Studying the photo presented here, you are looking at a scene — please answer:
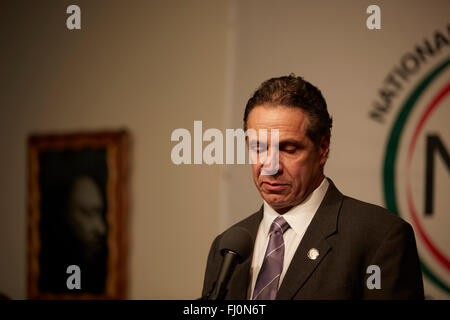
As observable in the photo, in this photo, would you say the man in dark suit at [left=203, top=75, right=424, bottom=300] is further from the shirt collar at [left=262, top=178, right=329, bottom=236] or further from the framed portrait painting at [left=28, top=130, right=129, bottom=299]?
the framed portrait painting at [left=28, top=130, right=129, bottom=299]

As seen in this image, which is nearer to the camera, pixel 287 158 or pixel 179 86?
pixel 287 158

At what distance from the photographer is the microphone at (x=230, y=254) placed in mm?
1239

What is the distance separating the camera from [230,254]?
1290 millimetres

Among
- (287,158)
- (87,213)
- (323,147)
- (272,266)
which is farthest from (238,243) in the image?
(87,213)

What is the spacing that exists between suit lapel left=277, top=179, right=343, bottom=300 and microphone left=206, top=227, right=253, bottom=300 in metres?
0.16

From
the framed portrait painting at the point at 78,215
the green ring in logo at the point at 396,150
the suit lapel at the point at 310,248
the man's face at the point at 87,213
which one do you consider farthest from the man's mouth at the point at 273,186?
the man's face at the point at 87,213

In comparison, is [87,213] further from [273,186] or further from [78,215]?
[273,186]

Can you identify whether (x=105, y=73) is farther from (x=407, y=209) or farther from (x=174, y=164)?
(x=407, y=209)

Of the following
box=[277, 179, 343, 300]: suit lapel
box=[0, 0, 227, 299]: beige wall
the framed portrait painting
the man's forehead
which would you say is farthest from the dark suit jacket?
the framed portrait painting

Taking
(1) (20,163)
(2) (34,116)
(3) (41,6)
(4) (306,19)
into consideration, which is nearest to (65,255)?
(1) (20,163)

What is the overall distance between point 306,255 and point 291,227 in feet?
0.41

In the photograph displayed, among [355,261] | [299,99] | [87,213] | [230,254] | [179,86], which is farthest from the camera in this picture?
[87,213]

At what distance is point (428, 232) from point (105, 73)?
173 centimetres

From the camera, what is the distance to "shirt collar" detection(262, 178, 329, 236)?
1524mm
